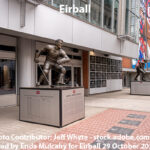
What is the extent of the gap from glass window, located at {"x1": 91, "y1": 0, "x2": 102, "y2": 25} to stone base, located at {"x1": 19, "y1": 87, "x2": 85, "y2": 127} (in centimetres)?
673

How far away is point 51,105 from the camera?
5.27 metres

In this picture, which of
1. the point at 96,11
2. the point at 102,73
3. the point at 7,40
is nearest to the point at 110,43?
the point at 96,11

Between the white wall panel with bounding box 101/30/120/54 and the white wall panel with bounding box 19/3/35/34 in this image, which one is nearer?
the white wall panel with bounding box 19/3/35/34

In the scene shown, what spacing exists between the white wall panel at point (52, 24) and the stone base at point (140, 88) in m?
7.40

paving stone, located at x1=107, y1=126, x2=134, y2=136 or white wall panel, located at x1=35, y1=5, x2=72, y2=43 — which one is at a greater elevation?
white wall panel, located at x1=35, y1=5, x2=72, y2=43

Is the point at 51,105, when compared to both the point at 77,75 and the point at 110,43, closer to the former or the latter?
the point at 77,75

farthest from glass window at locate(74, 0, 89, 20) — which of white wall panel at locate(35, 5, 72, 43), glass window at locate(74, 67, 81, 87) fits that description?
glass window at locate(74, 67, 81, 87)

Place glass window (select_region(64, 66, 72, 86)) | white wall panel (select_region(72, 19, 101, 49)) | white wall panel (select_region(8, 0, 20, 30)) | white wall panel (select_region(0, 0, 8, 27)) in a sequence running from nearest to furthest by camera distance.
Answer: white wall panel (select_region(0, 0, 8, 27)) → white wall panel (select_region(8, 0, 20, 30)) → white wall panel (select_region(72, 19, 101, 49)) → glass window (select_region(64, 66, 72, 86))

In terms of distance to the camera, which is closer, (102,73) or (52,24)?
(52,24)

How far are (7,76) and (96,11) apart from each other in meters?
6.76

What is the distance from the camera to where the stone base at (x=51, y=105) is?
5168mm

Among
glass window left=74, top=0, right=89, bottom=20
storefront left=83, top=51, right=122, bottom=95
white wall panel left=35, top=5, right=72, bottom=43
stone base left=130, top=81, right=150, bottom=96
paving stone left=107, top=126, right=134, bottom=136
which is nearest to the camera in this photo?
paving stone left=107, top=126, right=134, bottom=136

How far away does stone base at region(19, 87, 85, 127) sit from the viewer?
5.17 m

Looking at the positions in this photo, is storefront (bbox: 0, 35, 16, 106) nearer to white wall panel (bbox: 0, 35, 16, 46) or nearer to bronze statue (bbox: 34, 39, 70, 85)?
white wall panel (bbox: 0, 35, 16, 46)
